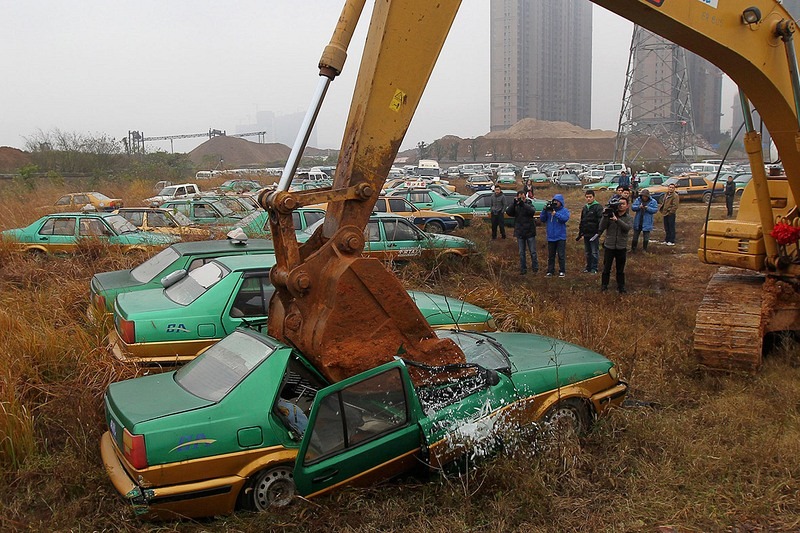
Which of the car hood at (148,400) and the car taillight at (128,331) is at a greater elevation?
the car taillight at (128,331)

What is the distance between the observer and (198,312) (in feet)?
21.9

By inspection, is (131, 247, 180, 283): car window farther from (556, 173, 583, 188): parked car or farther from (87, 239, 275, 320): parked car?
(556, 173, 583, 188): parked car

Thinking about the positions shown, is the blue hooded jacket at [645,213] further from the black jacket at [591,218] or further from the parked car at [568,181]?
the parked car at [568,181]

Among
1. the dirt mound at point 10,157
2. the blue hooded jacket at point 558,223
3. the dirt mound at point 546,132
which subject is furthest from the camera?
the dirt mound at point 546,132

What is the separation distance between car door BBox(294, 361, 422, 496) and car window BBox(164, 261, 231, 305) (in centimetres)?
324

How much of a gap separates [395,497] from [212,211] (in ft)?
48.7

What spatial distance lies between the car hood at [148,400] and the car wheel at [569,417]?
2.55 metres

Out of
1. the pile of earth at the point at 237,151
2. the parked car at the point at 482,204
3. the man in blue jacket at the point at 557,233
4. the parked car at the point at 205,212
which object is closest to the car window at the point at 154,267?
the man in blue jacket at the point at 557,233

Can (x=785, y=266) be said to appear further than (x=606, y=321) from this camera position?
No

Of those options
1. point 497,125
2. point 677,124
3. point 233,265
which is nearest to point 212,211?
point 233,265

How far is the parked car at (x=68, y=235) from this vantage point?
12.4 m

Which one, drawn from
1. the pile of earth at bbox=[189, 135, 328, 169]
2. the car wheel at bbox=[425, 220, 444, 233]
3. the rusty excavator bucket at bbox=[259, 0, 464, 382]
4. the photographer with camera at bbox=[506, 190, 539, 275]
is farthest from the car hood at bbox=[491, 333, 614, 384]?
the pile of earth at bbox=[189, 135, 328, 169]

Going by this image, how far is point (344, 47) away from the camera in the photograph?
189 inches

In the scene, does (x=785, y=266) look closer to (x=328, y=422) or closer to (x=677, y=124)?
(x=328, y=422)
